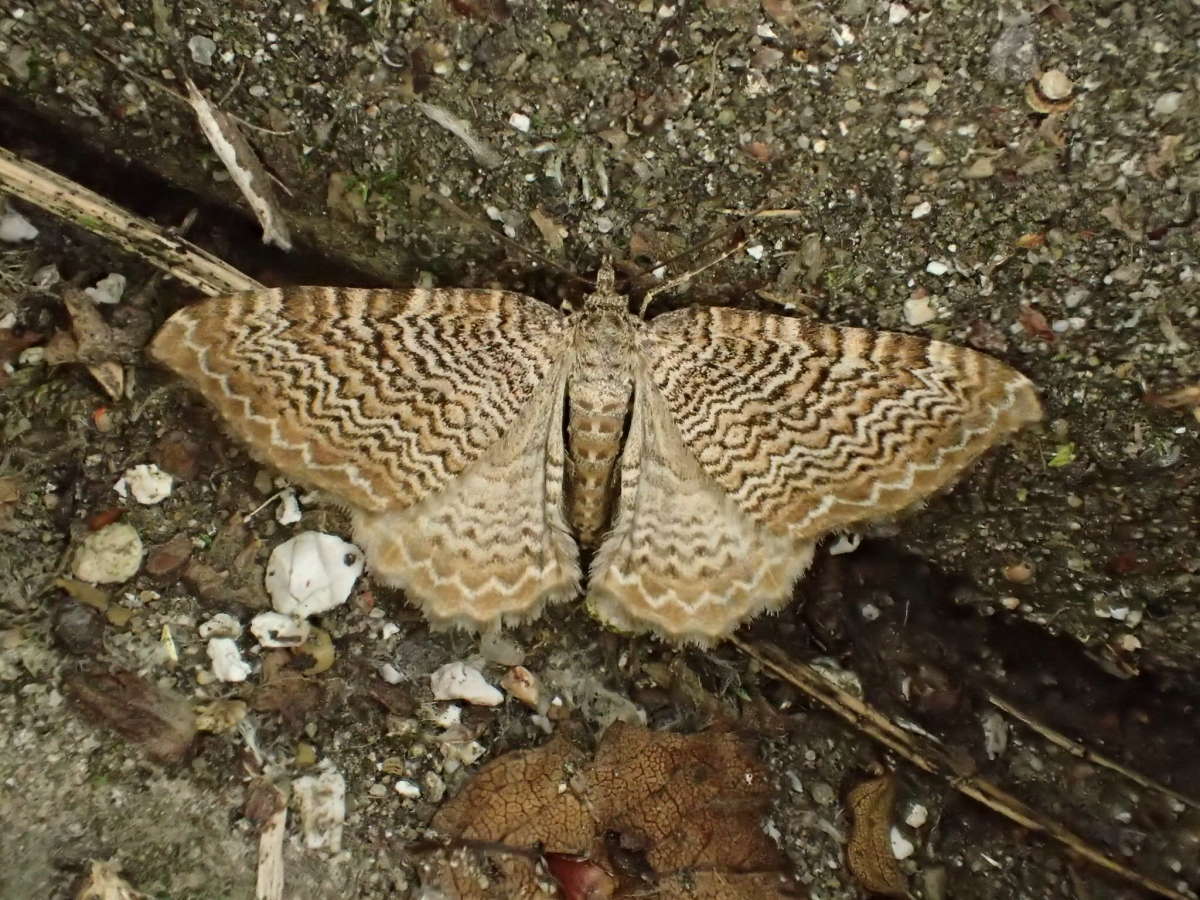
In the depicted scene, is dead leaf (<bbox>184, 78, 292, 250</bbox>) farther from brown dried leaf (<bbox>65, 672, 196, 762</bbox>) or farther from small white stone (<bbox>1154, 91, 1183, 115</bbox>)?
small white stone (<bbox>1154, 91, 1183, 115</bbox>)

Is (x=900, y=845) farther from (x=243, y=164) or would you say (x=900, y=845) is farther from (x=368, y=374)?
(x=243, y=164)

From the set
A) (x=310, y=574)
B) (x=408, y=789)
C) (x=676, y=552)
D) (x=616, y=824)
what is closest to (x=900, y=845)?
(x=616, y=824)

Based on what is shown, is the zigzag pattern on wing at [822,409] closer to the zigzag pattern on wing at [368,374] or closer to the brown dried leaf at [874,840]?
the zigzag pattern on wing at [368,374]

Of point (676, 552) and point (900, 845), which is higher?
point (676, 552)

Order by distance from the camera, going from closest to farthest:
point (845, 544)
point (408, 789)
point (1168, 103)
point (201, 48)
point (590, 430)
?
point (1168, 103), point (201, 48), point (408, 789), point (590, 430), point (845, 544)

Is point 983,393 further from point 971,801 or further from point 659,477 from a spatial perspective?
point 971,801

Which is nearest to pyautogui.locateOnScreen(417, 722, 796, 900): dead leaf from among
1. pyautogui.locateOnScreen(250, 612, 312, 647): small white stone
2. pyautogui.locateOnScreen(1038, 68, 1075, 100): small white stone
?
pyautogui.locateOnScreen(250, 612, 312, 647): small white stone
